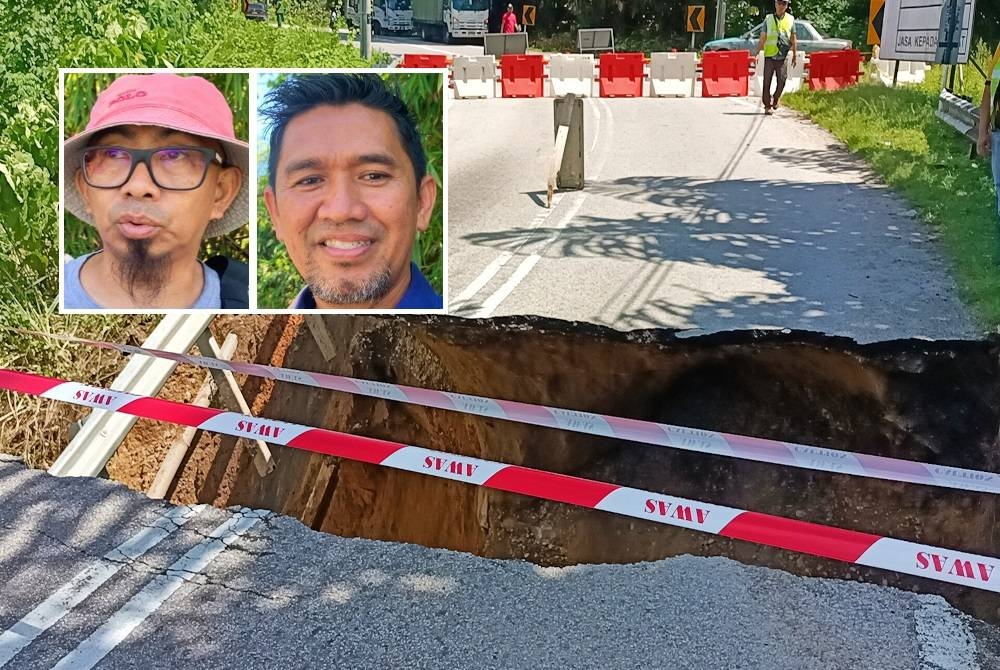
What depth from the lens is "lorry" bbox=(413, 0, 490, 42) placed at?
36906 mm

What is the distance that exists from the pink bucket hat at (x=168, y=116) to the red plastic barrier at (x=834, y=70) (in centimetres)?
1766

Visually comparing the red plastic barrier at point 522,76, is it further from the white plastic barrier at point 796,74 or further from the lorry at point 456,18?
the lorry at point 456,18

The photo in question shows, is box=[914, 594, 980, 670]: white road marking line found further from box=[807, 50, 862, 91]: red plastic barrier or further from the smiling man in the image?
box=[807, 50, 862, 91]: red plastic barrier

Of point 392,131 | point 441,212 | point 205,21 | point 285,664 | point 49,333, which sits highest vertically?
point 205,21

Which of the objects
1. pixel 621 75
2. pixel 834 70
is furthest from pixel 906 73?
pixel 621 75

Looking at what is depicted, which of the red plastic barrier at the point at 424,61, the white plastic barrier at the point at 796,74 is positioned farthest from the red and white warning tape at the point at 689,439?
the white plastic barrier at the point at 796,74

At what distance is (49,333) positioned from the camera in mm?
5703

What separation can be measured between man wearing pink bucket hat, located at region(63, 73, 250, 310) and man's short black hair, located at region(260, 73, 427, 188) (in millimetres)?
180

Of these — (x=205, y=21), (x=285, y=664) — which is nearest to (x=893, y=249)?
(x=285, y=664)

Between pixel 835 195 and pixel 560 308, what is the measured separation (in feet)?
15.7

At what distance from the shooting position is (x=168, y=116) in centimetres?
414

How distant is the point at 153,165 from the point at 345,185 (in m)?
0.88

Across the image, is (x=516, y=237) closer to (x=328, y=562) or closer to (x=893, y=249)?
(x=893, y=249)

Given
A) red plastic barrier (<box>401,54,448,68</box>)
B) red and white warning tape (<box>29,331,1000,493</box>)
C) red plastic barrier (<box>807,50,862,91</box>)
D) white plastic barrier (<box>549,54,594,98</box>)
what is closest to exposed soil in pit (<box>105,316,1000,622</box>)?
red and white warning tape (<box>29,331,1000,493</box>)
